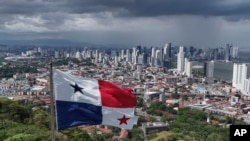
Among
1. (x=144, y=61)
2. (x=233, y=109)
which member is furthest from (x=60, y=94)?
(x=144, y=61)

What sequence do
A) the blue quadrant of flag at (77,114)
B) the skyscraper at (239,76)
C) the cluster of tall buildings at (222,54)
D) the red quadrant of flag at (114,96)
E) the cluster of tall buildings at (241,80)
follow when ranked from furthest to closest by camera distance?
the cluster of tall buildings at (222,54) < the skyscraper at (239,76) < the cluster of tall buildings at (241,80) < the red quadrant of flag at (114,96) < the blue quadrant of flag at (77,114)

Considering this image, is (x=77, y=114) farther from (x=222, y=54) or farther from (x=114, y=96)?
(x=222, y=54)

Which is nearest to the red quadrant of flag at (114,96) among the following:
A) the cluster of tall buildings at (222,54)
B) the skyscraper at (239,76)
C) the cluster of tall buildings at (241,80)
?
the cluster of tall buildings at (241,80)

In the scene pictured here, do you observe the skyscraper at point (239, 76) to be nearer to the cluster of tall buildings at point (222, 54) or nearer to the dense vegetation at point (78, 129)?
the dense vegetation at point (78, 129)

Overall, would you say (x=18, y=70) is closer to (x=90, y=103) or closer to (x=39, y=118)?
(x=39, y=118)

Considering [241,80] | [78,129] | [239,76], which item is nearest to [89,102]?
[78,129]

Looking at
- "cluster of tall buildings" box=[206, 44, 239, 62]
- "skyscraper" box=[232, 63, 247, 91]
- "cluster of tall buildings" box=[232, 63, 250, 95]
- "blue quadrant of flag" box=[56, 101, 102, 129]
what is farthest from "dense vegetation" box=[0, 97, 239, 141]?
"cluster of tall buildings" box=[206, 44, 239, 62]
